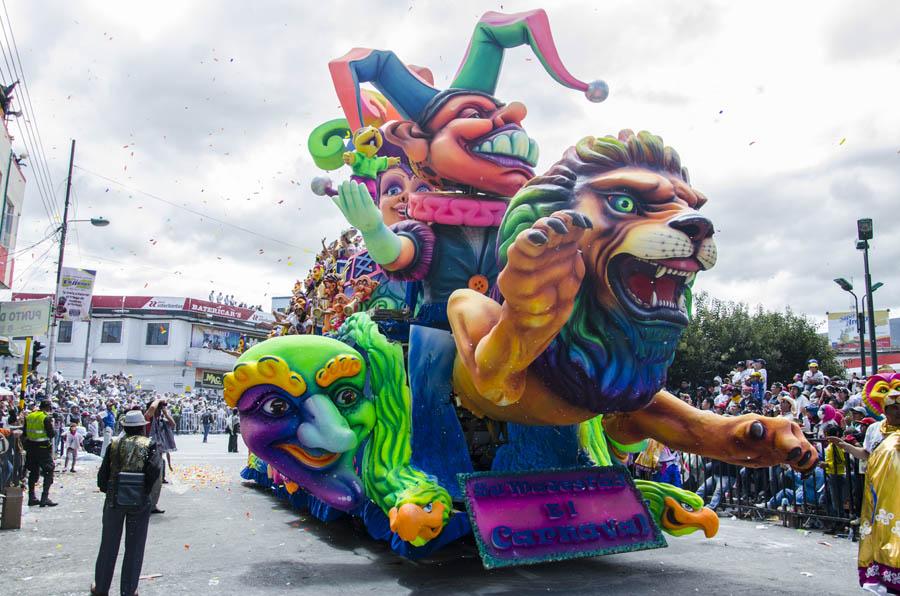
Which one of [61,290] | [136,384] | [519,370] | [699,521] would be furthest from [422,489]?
[136,384]

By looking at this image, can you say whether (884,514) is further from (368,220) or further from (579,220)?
(368,220)

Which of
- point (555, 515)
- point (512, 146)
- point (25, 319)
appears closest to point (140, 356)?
point (25, 319)

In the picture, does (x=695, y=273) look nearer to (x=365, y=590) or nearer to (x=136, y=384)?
(x=365, y=590)

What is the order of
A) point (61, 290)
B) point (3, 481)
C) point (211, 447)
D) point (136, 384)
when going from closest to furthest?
point (3, 481), point (61, 290), point (211, 447), point (136, 384)

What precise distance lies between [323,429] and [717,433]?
106 inches

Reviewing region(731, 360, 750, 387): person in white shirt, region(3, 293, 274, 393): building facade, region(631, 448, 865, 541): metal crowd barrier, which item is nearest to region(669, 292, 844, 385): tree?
region(731, 360, 750, 387): person in white shirt

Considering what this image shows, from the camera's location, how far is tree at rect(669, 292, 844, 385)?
22.4m

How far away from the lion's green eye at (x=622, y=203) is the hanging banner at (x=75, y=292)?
15.6m

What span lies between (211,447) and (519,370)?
60.6 ft

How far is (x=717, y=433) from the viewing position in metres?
4.75

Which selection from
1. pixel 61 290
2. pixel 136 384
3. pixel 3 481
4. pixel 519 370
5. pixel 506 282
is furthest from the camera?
pixel 136 384

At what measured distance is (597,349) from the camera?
4.11m

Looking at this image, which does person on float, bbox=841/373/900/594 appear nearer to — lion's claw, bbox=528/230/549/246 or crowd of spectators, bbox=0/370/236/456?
lion's claw, bbox=528/230/549/246

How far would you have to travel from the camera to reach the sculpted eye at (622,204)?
4043 millimetres
